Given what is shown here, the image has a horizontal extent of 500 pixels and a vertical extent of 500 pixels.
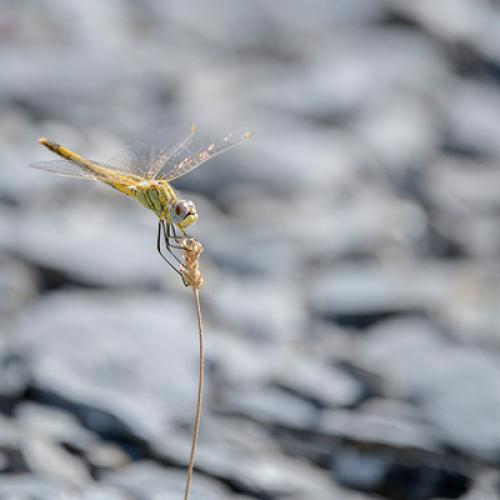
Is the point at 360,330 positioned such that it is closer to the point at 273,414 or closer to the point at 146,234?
the point at 273,414

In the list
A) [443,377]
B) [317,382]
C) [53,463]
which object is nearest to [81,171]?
[53,463]

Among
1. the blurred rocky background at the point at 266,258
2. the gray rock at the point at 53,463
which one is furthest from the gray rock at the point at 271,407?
the gray rock at the point at 53,463

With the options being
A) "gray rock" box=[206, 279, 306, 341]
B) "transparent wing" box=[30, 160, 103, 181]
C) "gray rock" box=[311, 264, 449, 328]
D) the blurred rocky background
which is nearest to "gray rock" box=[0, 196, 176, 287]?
the blurred rocky background

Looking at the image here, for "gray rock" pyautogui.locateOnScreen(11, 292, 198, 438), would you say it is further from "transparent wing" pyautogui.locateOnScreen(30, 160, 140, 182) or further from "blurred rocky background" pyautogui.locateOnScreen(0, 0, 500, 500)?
"transparent wing" pyautogui.locateOnScreen(30, 160, 140, 182)

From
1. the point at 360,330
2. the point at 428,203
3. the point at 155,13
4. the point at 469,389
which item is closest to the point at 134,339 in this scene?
the point at 360,330

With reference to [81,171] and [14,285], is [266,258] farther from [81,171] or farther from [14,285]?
[81,171]
